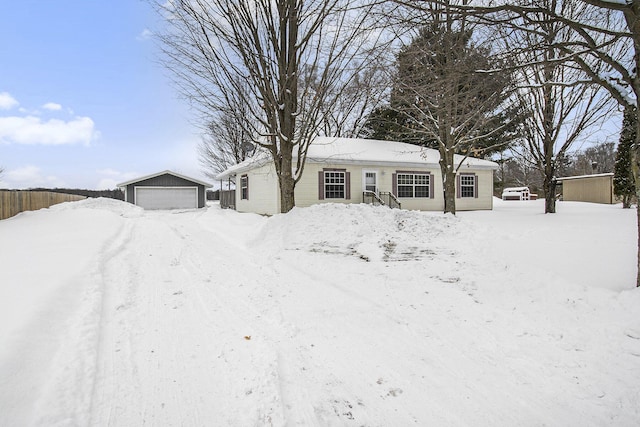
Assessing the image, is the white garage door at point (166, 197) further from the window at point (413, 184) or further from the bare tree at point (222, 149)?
the window at point (413, 184)

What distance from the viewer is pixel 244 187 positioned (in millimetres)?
20312

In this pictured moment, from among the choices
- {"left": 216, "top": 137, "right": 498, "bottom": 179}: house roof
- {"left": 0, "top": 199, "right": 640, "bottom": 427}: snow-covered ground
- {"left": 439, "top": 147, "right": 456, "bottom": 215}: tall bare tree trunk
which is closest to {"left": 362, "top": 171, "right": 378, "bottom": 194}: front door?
{"left": 216, "top": 137, "right": 498, "bottom": 179}: house roof

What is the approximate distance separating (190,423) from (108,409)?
0.57 meters

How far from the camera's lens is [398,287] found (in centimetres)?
498

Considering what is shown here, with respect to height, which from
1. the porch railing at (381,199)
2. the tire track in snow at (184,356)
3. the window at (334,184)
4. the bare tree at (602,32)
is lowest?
the tire track in snow at (184,356)

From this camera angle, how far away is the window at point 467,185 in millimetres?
19422

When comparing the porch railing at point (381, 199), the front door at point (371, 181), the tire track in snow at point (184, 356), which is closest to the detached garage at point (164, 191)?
the front door at point (371, 181)

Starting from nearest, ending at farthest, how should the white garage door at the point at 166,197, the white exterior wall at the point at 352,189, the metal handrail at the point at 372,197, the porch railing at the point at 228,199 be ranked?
the white exterior wall at the point at 352,189 → the metal handrail at the point at 372,197 → the porch railing at the point at 228,199 → the white garage door at the point at 166,197

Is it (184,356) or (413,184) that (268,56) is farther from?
(413,184)

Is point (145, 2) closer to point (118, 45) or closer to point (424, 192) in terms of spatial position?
point (118, 45)

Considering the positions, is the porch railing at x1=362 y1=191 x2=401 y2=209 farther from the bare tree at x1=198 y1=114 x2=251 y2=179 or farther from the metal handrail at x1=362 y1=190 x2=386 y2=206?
the bare tree at x1=198 y1=114 x2=251 y2=179

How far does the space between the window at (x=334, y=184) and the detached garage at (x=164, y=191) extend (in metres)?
16.9

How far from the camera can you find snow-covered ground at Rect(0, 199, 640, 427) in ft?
7.44

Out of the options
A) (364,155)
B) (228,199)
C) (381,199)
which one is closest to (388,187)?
(381,199)
